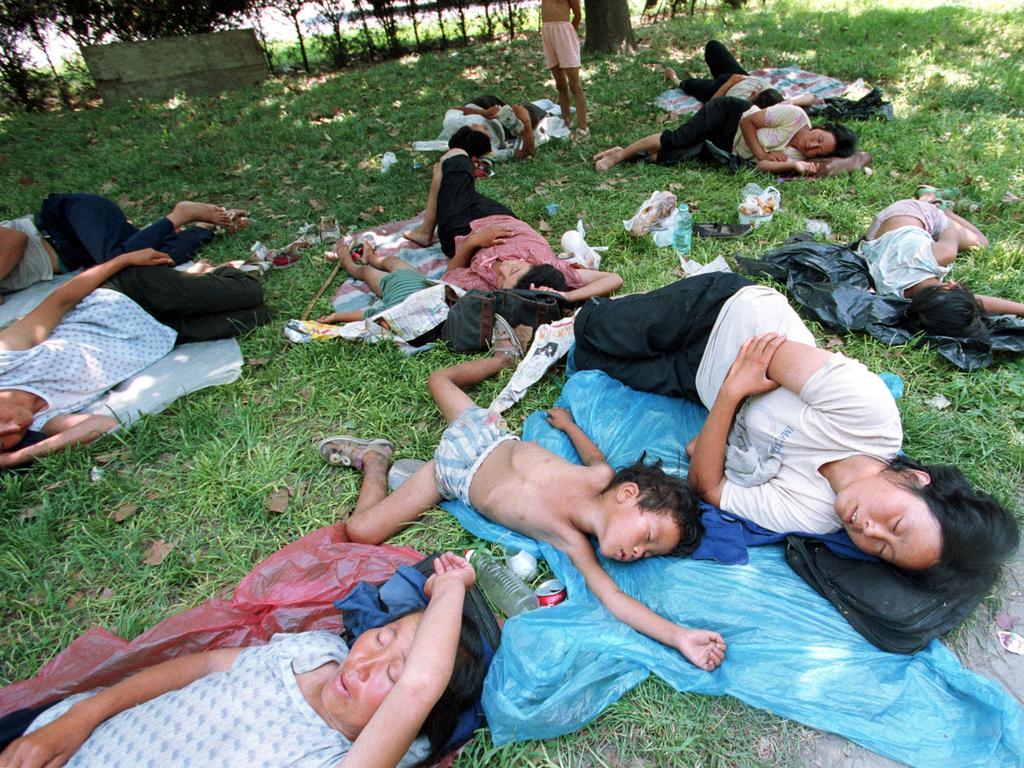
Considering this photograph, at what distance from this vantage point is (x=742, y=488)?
246 centimetres

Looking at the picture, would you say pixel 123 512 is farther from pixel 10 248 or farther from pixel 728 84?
pixel 728 84

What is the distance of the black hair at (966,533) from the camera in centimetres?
197

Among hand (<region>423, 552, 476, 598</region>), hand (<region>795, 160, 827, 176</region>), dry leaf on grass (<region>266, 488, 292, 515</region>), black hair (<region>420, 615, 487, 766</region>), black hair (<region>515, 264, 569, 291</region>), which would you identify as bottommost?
black hair (<region>420, 615, 487, 766</region>)

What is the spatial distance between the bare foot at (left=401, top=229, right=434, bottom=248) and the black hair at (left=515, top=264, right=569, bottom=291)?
55.7 inches

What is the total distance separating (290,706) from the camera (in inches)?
72.7

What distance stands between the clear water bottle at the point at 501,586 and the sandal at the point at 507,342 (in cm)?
137

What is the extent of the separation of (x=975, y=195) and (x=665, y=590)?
4837mm

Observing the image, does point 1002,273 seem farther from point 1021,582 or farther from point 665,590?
point 665,590

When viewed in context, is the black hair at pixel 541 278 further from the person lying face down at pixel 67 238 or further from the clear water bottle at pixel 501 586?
the person lying face down at pixel 67 238

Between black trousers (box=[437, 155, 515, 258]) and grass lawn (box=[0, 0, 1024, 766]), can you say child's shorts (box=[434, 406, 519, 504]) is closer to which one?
grass lawn (box=[0, 0, 1024, 766])

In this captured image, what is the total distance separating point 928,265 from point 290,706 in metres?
4.31

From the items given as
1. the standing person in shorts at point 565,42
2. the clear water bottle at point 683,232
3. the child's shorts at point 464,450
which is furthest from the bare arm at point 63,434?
the standing person in shorts at point 565,42

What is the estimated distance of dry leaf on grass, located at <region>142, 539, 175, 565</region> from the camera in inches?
101

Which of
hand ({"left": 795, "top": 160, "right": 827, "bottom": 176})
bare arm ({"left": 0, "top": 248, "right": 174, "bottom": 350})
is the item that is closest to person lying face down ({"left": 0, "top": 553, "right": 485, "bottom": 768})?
bare arm ({"left": 0, "top": 248, "right": 174, "bottom": 350})
